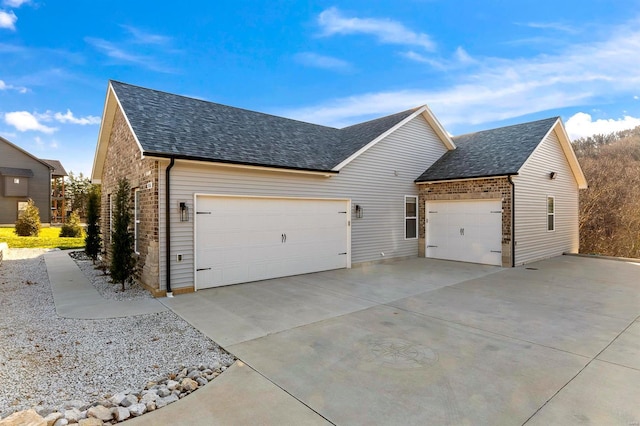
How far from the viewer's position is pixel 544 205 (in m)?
12.3

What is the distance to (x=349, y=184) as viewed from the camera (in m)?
10.6

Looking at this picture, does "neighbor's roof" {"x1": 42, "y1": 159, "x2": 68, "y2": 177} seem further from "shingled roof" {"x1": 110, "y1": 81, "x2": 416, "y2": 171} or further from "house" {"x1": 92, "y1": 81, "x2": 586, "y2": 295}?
"shingled roof" {"x1": 110, "y1": 81, "x2": 416, "y2": 171}

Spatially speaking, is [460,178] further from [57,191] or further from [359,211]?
[57,191]

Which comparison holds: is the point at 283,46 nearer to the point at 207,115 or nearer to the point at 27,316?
the point at 207,115

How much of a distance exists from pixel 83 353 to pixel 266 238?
15.9 ft

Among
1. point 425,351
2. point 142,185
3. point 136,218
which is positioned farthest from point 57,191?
point 425,351

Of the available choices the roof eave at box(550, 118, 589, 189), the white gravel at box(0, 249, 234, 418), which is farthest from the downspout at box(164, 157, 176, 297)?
the roof eave at box(550, 118, 589, 189)

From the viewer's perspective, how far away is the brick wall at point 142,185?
723 cm

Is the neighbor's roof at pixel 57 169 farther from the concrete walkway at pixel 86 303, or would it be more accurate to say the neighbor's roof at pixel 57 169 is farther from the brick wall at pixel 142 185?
the concrete walkway at pixel 86 303

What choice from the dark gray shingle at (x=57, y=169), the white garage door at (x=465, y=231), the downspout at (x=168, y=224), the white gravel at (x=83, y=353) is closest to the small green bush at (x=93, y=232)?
the white gravel at (x=83, y=353)

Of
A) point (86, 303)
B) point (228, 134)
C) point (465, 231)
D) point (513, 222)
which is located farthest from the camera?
point (465, 231)

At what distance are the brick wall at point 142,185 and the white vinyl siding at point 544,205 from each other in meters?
10.3

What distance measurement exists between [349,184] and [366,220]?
1.37 m

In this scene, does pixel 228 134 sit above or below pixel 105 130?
below
